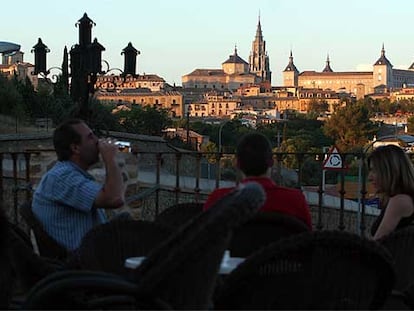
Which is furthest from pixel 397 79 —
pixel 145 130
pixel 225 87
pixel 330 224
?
pixel 330 224

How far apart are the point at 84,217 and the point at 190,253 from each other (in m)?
1.19

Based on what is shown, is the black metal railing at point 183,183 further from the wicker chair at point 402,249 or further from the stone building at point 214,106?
the stone building at point 214,106

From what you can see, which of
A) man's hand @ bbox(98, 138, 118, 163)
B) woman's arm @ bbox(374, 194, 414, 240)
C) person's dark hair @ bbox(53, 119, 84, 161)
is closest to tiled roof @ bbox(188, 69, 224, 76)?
woman's arm @ bbox(374, 194, 414, 240)

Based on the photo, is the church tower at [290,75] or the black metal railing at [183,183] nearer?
the black metal railing at [183,183]

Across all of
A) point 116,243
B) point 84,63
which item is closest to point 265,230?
point 116,243

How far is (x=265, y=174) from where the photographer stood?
3086 mm

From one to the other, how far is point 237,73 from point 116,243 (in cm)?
16865

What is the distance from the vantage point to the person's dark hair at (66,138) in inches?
130

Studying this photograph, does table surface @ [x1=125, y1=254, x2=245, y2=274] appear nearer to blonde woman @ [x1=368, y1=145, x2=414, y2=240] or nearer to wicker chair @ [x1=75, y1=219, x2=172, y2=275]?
wicker chair @ [x1=75, y1=219, x2=172, y2=275]

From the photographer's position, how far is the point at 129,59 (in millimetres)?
8836

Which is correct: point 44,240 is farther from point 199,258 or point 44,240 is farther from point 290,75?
point 290,75

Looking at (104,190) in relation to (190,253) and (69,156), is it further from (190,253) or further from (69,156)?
(190,253)

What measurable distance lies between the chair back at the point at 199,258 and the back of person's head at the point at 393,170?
151 cm

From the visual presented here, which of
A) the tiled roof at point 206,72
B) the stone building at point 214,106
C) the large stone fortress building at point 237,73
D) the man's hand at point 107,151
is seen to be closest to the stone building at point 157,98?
the stone building at point 214,106
